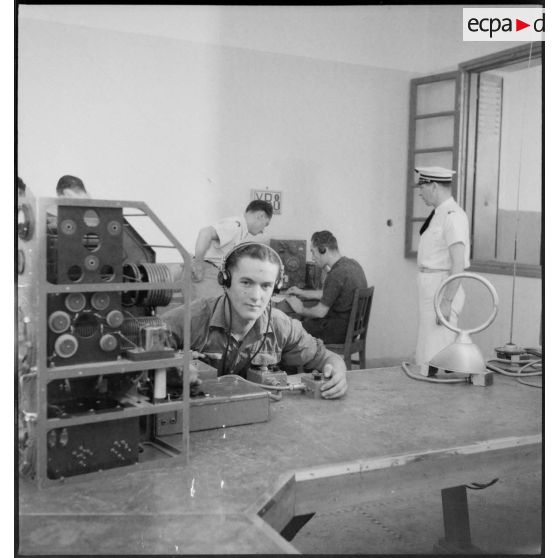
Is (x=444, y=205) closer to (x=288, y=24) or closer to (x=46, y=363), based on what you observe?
(x=288, y=24)

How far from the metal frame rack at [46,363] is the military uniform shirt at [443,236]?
2.19 meters

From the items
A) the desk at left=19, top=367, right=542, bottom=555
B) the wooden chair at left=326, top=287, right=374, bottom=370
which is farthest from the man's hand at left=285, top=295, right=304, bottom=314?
the desk at left=19, top=367, right=542, bottom=555

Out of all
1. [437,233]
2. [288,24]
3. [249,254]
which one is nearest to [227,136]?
[288,24]

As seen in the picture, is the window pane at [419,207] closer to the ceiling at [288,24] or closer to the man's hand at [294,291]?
the man's hand at [294,291]

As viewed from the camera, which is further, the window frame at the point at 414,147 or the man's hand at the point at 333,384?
the window frame at the point at 414,147

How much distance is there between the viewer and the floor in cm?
223

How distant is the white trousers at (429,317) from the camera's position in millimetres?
3201

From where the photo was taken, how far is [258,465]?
128cm

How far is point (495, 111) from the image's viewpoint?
3.40m

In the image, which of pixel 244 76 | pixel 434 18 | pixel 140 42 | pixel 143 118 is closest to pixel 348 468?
pixel 434 18

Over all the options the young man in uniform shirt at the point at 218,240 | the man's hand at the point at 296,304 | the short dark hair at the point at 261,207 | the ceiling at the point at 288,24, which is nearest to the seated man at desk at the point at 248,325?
the young man in uniform shirt at the point at 218,240

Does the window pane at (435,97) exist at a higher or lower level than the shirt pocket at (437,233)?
higher

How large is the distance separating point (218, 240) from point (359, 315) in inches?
36.9

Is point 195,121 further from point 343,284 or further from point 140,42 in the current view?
point 343,284
